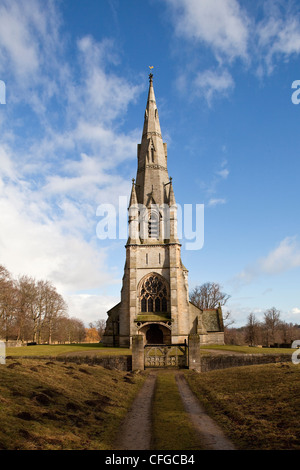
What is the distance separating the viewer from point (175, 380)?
1991 cm

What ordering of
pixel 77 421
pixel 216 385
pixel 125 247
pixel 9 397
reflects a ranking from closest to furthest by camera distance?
pixel 77 421 < pixel 9 397 < pixel 216 385 < pixel 125 247

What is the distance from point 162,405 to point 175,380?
280 inches

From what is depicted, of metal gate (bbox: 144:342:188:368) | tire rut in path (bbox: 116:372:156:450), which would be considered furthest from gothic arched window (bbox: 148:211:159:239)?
tire rut in path (bbox: 116:372:156:450)

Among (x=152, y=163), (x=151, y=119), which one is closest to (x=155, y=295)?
(x=152, y=163)

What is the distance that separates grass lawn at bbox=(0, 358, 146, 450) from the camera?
320 inches

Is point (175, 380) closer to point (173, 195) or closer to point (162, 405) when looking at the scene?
point (162, 405)

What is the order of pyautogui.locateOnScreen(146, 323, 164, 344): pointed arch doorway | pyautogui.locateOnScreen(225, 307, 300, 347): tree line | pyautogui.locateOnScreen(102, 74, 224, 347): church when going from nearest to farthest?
pyautogui.locateOnScreen(102, 74, 224, 347): church < pyautogui.locateOnScreen(146, 323, 164, 344): pointed arch doorway < pyautogui.locateOnScreen(225, 307, 300, 347): tree line

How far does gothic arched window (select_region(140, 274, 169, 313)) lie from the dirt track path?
25.4 meters

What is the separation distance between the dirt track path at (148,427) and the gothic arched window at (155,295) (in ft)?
83.4

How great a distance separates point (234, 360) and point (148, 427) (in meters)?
16.8

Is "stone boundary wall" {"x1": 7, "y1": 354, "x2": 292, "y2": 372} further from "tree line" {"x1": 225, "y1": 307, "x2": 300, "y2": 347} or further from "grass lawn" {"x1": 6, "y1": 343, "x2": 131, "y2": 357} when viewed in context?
"tree line" {"x1": 225, "y1": 307, "x2": 300, "y2": 347}

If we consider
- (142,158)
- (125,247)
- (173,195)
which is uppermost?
(142,158)
